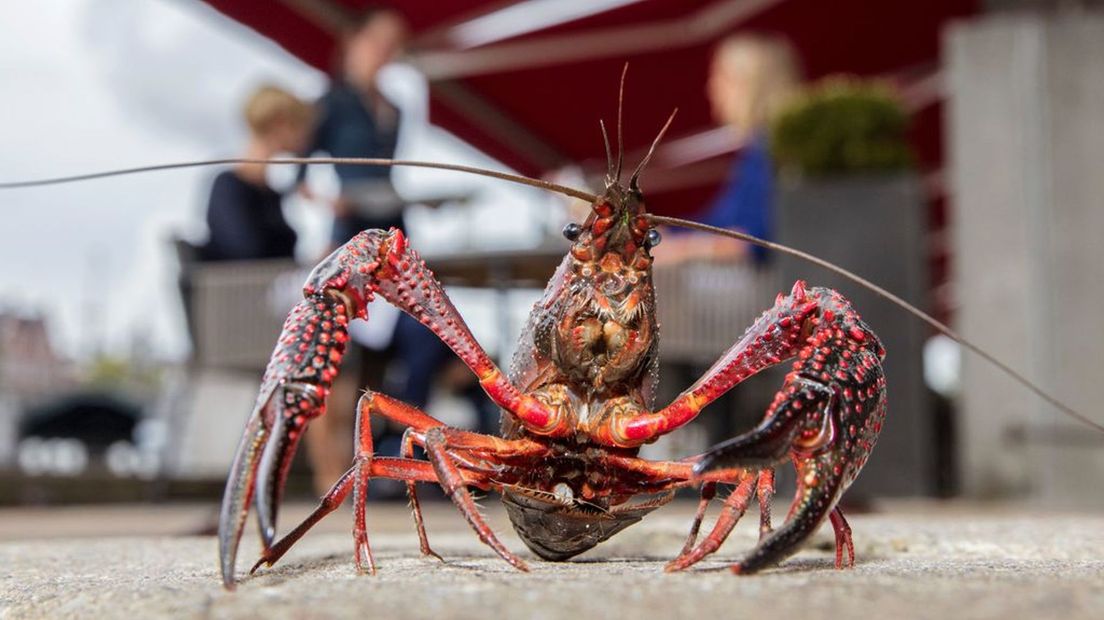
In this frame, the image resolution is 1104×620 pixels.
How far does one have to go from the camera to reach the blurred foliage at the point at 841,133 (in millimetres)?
5824

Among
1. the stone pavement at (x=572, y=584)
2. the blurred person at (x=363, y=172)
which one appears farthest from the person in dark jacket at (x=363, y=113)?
the stone pavement at (x=572, y=584)

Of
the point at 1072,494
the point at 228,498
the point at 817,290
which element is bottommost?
the point at 1072,494

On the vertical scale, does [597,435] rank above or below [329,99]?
below

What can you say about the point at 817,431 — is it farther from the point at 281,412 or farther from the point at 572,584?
the point at 281,412

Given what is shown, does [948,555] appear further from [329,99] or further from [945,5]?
[945,5]

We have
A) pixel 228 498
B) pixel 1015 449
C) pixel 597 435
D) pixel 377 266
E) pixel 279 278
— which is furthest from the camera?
pixel 1015 449

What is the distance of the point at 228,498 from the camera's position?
70.4 inches

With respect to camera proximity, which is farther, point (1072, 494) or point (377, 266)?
point (1072, 494)

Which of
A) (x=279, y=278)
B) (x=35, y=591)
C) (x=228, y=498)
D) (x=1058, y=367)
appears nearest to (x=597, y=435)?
(x=228, y=498)

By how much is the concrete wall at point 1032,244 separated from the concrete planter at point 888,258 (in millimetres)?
1260

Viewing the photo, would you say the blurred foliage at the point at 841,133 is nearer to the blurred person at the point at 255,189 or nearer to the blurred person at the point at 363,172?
the blurred person at the point at 363,172

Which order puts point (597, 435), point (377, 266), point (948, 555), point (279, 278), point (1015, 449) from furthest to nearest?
point (1015, 449) → point (279, 278) → point (948, 555) → point (597, 435) → point (377, 266)

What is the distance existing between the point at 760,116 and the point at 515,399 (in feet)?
13.6

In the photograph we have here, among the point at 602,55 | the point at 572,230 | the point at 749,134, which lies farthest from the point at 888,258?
the point at 602,55
